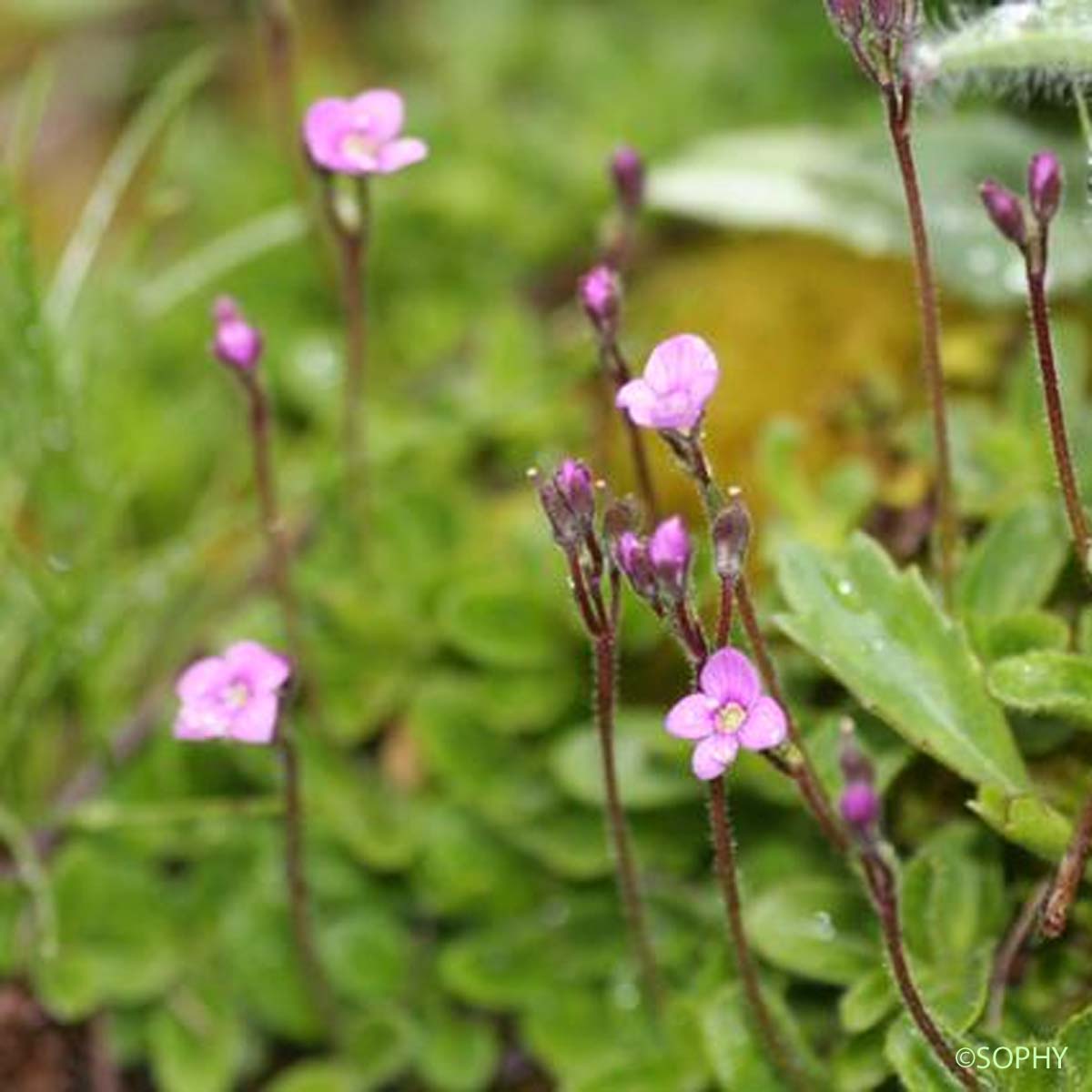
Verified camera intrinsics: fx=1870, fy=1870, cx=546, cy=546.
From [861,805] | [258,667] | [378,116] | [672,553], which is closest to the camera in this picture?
[861,805]

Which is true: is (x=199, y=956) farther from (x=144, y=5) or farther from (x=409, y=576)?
(x=144, y=5)

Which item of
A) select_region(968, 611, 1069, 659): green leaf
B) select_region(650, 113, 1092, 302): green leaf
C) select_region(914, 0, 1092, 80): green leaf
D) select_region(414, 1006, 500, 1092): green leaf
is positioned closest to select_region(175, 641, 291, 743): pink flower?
select_region(414, 1006, 500, 1092): green leaf

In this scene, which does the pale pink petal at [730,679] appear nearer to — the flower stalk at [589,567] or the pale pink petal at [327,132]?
the flower stalk at [589,567]

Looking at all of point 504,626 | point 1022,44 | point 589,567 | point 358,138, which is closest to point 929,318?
point 1022,44

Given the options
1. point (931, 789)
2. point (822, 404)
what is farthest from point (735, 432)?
point (931, 789)

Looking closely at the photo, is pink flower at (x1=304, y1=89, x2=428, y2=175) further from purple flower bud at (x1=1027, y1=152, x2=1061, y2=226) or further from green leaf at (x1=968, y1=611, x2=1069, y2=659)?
green leaf at (x1=968, y1=611, x2=1069, y2=659)

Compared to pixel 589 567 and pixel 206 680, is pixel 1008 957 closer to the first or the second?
pixel 589 567

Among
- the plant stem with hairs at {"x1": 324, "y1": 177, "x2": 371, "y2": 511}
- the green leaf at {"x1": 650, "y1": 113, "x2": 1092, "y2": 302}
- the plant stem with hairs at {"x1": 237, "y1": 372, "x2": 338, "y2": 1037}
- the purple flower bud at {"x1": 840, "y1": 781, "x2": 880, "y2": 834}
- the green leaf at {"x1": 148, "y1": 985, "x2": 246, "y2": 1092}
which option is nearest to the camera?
the purple flower bud at {"x1": 840, "y1": 781, "x2": 880, "y2": 834}
